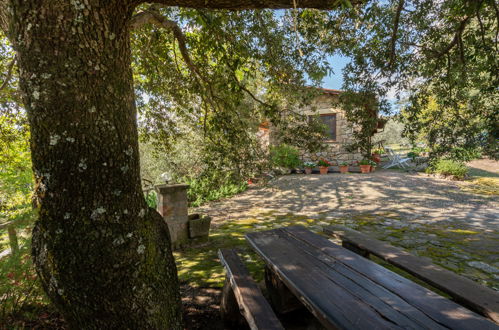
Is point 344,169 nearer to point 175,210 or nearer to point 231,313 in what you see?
point 175,210

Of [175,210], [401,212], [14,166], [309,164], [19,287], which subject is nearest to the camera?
[19,287]

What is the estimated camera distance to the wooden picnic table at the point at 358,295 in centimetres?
120

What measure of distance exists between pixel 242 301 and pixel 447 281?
1397 millimetres

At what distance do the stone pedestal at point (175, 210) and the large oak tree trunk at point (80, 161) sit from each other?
2415mm

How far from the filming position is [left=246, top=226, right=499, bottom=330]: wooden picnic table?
1200mm

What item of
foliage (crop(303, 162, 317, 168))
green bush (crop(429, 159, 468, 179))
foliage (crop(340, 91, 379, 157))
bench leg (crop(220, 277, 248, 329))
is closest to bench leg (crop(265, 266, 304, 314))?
bench leg (crop(220, 277, 248, 329))

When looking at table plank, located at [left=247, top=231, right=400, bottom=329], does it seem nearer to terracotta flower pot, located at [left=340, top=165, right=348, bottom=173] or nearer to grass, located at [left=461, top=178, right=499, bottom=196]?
grass, located at [left=461, top=178, right=499, bottom=196]

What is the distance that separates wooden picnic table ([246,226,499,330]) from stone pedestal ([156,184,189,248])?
215cm

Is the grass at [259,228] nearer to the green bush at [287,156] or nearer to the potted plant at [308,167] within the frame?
the green bush at [287,156]

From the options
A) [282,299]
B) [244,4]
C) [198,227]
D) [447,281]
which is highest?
[244,4]

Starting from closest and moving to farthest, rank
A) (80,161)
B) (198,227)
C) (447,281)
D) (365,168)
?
(80,161) < (447,281) < (198,227) < (365,168)

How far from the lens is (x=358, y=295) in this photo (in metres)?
1.44

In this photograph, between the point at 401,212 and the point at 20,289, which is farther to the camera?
the point at 401,212

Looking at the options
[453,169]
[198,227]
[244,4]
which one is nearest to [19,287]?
[198,227]
